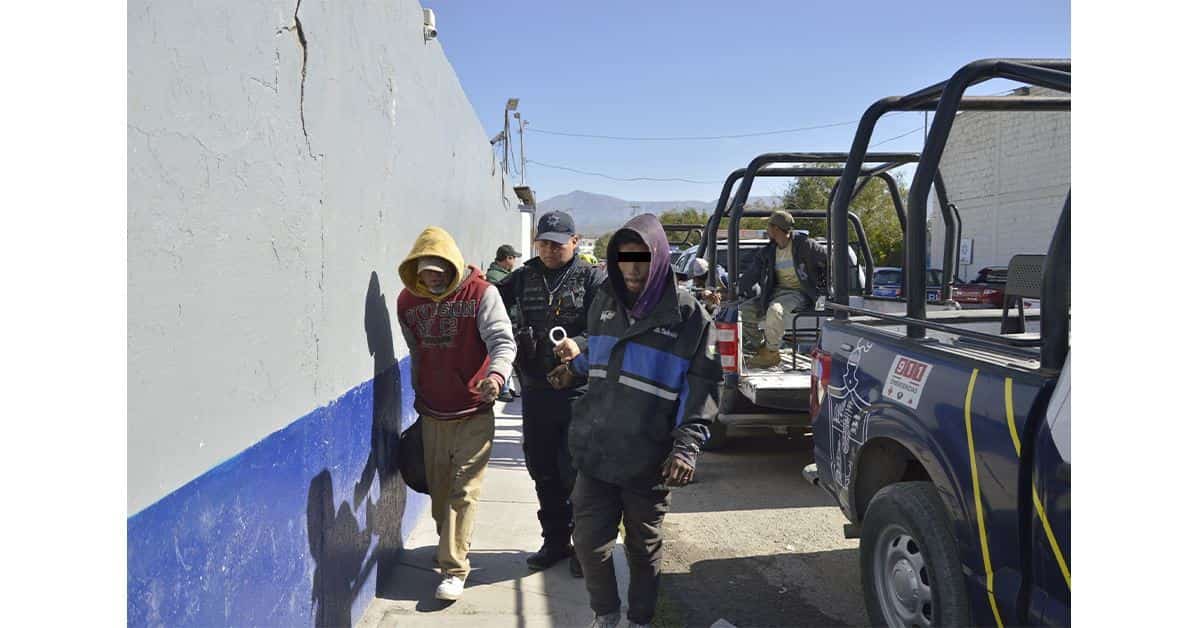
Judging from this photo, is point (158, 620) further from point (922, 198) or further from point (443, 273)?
point (922, 198)

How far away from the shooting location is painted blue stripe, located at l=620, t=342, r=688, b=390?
10.3 feet

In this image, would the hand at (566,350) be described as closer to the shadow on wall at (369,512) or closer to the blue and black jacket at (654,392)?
the blue and black jacket at (654,392)

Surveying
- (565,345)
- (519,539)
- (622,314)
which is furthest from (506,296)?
(519,539)

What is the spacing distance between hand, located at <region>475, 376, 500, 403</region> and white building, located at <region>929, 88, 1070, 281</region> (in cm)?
2174

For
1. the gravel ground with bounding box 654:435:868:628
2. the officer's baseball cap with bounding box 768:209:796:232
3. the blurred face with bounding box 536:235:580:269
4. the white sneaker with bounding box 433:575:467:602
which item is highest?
the officer's baseball cap with bounding box 768:209:796:232

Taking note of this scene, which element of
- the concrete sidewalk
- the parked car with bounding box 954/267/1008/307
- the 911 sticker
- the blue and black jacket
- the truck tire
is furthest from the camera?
the parked car with bounding box 954/267/1008/307

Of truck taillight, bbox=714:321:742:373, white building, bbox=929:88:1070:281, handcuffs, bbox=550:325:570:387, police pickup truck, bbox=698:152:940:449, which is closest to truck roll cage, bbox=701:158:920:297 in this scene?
police pickup truck, bbox=698:152:940:449

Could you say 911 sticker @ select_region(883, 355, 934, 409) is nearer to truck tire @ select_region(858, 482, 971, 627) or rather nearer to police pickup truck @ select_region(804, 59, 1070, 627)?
police pickup truck @ select_region(804, 59, 1070, 627)

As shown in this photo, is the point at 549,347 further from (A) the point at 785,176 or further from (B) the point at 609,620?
(A) the point at 785,176

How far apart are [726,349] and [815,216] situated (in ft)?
11.5

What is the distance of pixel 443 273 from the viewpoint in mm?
3736

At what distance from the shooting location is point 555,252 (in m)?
4.15

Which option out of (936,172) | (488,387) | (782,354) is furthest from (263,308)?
(782,354)

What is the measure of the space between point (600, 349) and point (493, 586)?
59.6 inches
